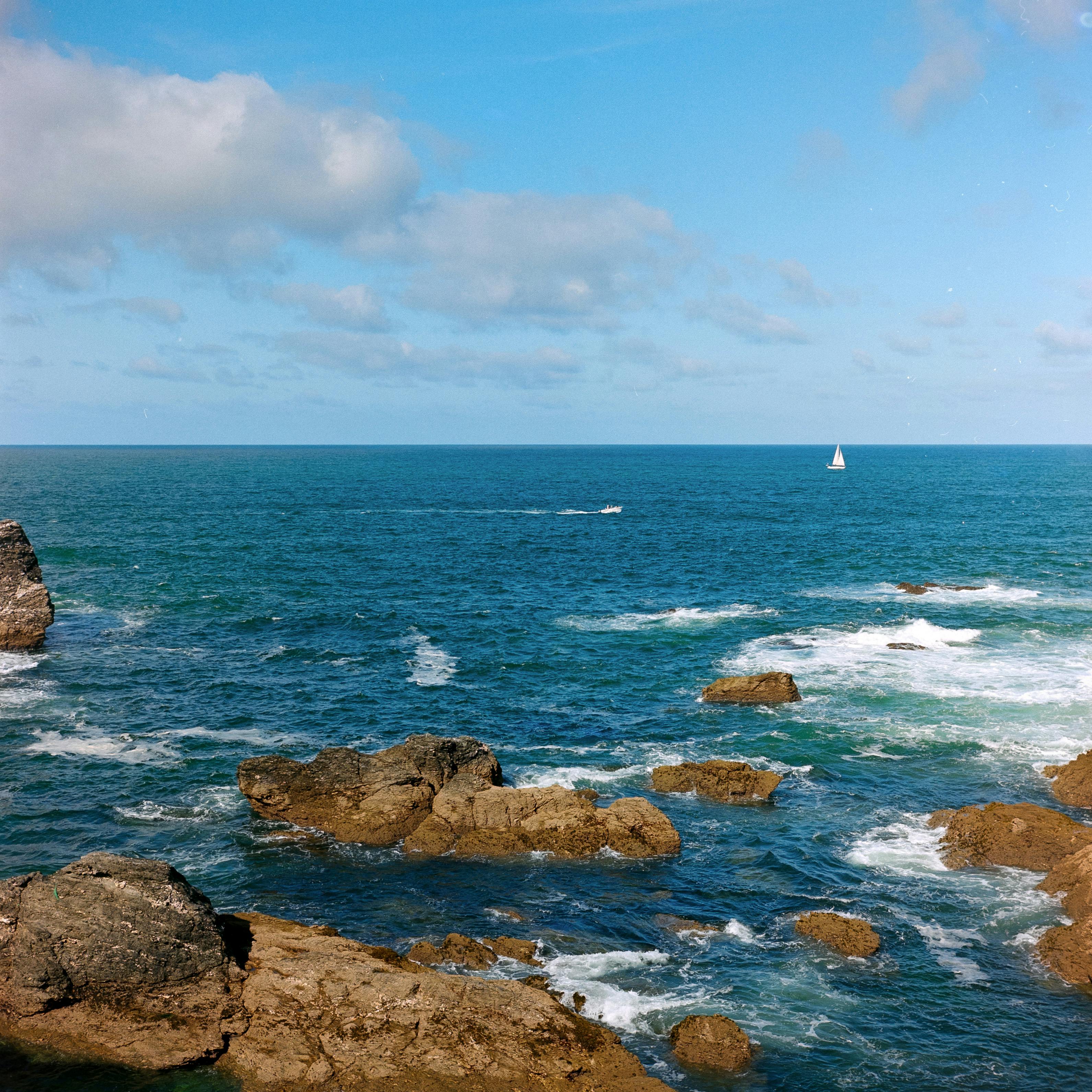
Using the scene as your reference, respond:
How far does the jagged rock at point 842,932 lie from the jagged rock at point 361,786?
1551 centimetres

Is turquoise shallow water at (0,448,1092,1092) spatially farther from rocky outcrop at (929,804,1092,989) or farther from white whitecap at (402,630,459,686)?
rocky outcrop at (929,804,1092,989)

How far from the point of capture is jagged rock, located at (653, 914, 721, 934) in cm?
3234

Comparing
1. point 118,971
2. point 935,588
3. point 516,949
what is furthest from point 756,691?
point 935,588

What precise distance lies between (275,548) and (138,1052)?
3696 inches

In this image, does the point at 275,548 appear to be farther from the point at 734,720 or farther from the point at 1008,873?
the point at 1008,873

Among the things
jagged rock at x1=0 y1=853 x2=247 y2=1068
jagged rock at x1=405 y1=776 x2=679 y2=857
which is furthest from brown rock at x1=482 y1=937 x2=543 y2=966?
jagged rock at x1=0 y1=853 x2=247 y2=1068

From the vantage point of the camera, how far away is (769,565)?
A: 104 meters

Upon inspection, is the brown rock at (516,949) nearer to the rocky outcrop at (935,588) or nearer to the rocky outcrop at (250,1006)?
the rocky outcrop at (250,1006)

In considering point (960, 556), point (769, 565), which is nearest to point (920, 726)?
point (769, 565)

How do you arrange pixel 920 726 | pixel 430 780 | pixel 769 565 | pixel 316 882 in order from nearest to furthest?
pixel 316 882 < pixel 430 780 < pixel 920 726 < pixel 769 565

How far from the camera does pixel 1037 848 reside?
122 feet

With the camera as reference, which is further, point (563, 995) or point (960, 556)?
point (960, 556)

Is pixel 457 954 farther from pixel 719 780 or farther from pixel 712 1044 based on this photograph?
pixel 719 780

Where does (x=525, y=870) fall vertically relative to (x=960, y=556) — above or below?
below
